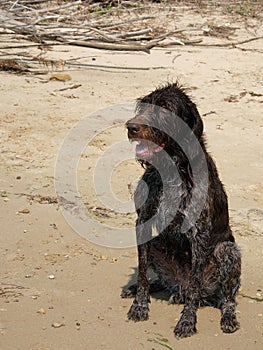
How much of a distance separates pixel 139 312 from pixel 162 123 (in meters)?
1.42

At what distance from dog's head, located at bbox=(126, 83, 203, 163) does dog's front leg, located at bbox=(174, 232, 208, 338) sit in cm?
71

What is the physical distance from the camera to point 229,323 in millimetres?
4961

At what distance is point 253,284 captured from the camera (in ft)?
18.4

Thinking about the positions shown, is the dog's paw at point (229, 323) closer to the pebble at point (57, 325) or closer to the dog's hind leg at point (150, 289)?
the dog's hind leg at point (150, 289)

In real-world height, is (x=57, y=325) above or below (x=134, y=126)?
below

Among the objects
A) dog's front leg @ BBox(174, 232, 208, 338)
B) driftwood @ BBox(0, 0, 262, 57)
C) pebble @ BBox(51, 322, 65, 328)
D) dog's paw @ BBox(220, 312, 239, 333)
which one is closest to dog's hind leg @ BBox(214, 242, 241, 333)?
dog's paw @ BBox(220, 312, 239, 333)

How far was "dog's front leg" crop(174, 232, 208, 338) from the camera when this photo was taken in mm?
4848

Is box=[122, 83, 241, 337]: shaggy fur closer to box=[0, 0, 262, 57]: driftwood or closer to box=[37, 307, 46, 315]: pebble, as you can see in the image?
box=[37, 307, 46, 315]: pebble

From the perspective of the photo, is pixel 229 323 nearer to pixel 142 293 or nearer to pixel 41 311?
pixel 142 293

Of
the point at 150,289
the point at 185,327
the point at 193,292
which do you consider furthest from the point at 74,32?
the point at 185,327

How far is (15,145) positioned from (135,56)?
177 inches

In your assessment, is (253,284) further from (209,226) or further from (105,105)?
(105,105)

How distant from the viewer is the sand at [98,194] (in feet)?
16.2

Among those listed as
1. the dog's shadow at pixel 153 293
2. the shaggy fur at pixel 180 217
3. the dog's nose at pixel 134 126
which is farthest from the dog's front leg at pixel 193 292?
the dog's nose at pixel 134 126
